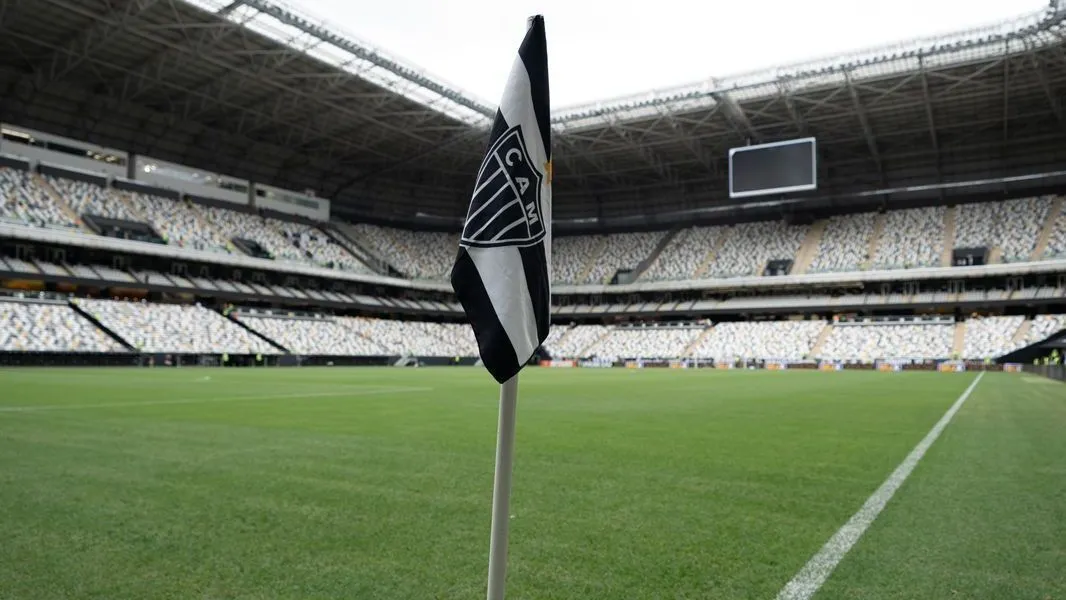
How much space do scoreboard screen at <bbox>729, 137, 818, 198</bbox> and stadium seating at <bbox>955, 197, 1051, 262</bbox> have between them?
68.5ft

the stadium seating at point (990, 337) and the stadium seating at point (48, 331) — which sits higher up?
the stadium seating at point (990, 337)

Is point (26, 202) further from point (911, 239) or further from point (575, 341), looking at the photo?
point (911, 239)

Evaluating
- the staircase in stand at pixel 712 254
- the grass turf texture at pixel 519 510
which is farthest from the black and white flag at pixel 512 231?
the staircase in stand at pixel 712 254

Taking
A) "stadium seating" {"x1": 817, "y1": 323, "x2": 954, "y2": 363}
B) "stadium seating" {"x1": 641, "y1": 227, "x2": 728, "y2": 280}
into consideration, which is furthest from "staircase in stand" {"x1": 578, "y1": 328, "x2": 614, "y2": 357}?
"stadium seating" {"x1": 817, "y1": 323, "x2": 954, "y2": 363}

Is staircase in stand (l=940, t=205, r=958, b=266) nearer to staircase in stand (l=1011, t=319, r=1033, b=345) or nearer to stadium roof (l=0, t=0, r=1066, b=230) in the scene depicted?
stadium roof (l=0, t=0, r=1066, b=230)

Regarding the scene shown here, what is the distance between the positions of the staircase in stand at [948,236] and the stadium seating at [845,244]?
18.1 feet

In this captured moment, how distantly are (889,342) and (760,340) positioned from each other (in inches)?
382

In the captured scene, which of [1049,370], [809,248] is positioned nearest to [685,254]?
[809,248]

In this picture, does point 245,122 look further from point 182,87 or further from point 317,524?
point 317,524

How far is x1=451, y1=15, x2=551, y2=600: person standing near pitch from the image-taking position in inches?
95.7

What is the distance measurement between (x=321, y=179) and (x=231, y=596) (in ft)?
217

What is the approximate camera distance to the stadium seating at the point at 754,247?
209ft

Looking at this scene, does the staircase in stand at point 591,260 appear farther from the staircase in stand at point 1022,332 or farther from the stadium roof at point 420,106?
the staircase in stand at point 1022,332

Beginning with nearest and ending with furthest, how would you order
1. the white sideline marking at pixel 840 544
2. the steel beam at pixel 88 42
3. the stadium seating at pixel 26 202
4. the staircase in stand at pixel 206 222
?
the white sideline marking at pixel 840 544, the steel beam at pixel 88 42, the stadium seating at pixel 26 202, the staircase in stand at pixel 206 222
